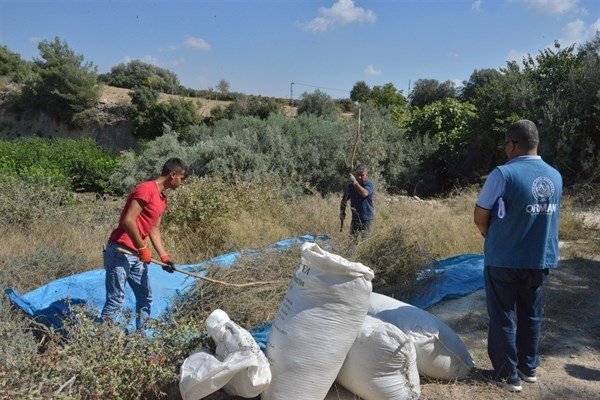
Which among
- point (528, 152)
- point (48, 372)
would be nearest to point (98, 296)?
point (48, 372)

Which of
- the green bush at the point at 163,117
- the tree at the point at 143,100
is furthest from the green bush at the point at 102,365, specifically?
the tree at the point at 143,100

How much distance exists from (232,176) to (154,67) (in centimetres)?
3756

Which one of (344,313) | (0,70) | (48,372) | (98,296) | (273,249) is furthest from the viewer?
(0,70)

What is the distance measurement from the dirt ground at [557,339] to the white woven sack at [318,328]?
308 mm

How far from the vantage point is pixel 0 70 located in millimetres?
39156

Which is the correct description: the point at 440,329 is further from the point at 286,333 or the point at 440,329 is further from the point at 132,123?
the point at 132,123

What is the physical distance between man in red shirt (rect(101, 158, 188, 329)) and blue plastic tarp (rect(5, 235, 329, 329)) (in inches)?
7.3

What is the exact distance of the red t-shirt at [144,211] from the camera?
11.9ft

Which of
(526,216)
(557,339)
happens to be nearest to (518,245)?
(526,216)

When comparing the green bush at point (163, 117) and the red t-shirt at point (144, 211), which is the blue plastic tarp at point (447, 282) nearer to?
the red t-shirt at point (144, 211)

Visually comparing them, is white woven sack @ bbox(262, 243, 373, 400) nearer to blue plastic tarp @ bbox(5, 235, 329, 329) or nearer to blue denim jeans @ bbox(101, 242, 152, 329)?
blue denim jeans @ bbox(101, 242, 152, 329)

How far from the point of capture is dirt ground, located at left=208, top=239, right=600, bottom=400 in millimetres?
2893

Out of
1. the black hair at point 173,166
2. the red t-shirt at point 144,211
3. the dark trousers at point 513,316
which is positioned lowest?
the dark trousers at point 513,316

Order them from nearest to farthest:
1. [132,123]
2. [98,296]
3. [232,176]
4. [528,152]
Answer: [528,152]
[98,296]
[232,176]
[132,123]
